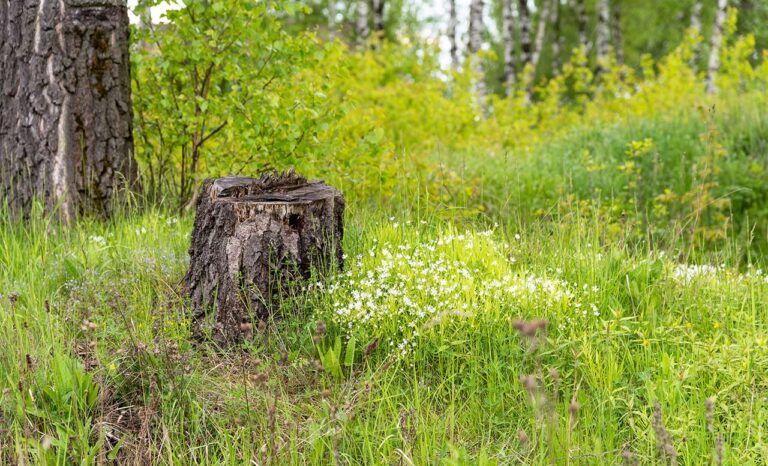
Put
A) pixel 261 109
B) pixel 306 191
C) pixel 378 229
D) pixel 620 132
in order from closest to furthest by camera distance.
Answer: pixel 306 191 < pixel 378 229 < pixel 261 109 < pixel 620 132

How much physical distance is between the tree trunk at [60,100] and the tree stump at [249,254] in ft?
5.58

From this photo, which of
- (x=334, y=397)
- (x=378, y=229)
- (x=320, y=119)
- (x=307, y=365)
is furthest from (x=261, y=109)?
(x=334, y=397)

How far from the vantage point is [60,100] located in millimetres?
5355

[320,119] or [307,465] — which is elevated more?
[320,119]

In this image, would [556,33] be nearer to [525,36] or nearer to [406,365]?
[525,36]

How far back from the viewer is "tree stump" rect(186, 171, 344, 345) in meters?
3.86

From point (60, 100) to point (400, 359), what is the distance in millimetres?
3423

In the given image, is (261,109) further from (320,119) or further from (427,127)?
(427,127)

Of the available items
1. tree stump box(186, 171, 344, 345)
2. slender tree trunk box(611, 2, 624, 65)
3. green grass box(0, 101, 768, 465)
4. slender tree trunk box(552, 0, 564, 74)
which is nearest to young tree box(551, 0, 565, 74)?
slender tree trunk box(552, 0, 564, 74)

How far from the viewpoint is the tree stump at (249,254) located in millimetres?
3863

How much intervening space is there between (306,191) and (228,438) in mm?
1561

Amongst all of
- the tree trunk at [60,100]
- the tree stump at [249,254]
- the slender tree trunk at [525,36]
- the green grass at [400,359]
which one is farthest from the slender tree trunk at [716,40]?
the tree stump at [249,254]

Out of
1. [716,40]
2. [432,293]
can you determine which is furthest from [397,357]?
[716,40]

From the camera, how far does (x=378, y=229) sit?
15.3 ft
